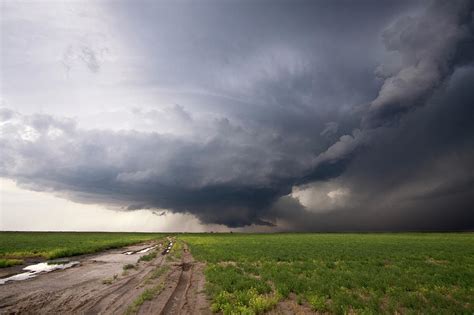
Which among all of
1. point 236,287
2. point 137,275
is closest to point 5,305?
point 137,275

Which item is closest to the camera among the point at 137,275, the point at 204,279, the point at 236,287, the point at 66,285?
the point at 236,287

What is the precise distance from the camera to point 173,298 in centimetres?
1379

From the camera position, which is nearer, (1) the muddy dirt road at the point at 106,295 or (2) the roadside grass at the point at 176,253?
(1) the muddy dirt road at the point at 106,295

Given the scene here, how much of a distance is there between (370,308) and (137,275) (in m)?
15.3

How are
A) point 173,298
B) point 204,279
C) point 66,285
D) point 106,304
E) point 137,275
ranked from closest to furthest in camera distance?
point 106,304, point 173,298, point 66,285, point 204,279, point 137,275

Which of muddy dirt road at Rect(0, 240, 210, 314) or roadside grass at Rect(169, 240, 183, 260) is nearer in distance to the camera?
muddy dirt road at Rect(0, 240, 210, 314)

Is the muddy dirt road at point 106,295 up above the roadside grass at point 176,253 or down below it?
below

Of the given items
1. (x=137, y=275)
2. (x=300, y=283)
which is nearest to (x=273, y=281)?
(x=300, y=283)

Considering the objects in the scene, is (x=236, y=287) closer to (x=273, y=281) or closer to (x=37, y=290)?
(x=273, y=281)

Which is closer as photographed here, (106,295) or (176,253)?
(106,295)

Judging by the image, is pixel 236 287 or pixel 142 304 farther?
pixel 236 287

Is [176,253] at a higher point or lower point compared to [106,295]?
higher

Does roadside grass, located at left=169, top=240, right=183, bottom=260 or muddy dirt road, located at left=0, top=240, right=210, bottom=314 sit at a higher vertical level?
roadside grass, located at left=169, top=240, right=183, bottom=260

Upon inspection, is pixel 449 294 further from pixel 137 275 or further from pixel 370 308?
pixel 137 275
